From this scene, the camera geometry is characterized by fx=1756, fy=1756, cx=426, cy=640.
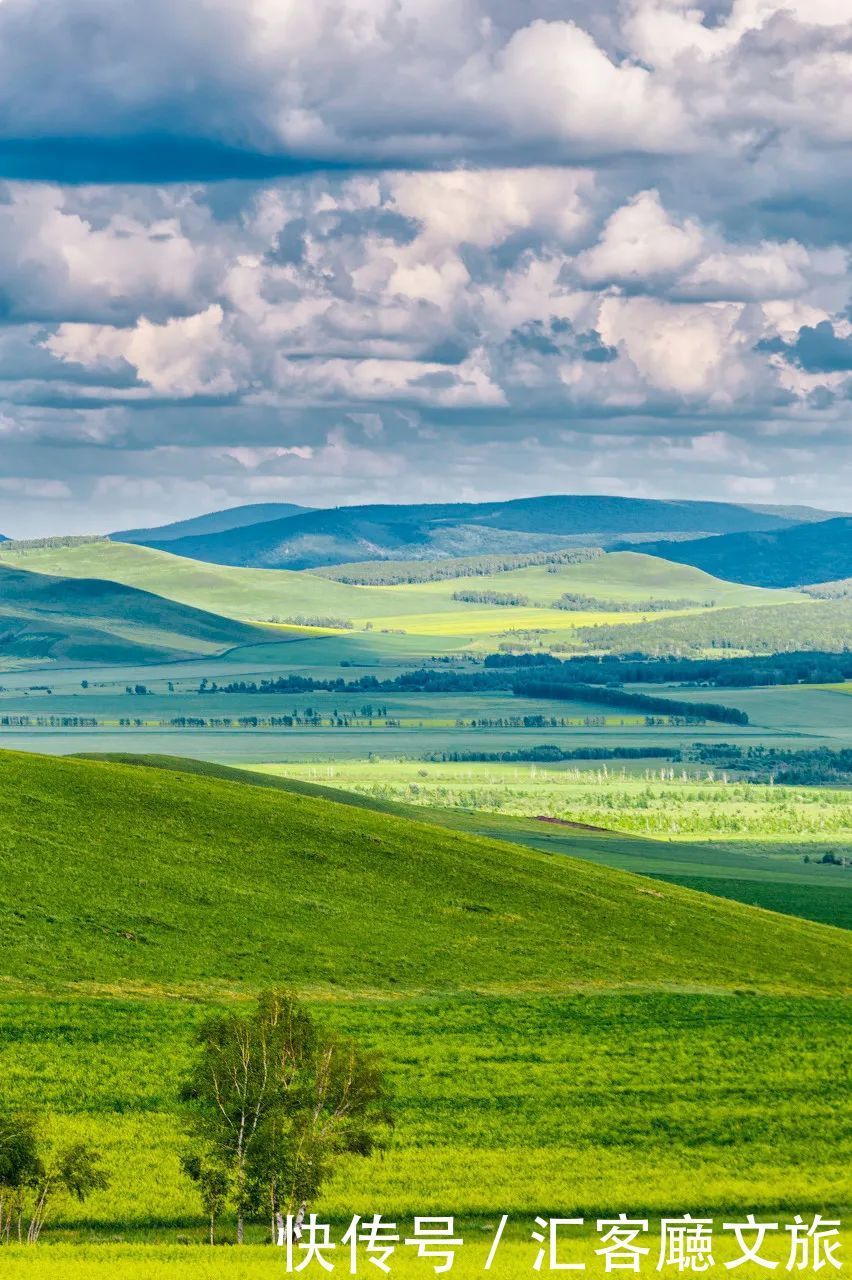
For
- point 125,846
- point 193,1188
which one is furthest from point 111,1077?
point 125,846

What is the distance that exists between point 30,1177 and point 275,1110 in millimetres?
6563

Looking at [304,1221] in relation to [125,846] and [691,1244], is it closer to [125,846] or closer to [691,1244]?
[691,1244]

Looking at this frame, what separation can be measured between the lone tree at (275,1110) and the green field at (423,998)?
3088mm

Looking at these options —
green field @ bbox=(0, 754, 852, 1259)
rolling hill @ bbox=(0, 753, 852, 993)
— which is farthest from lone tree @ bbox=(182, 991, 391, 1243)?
rolling hill @ bbox=(0, 753, 852, 993)

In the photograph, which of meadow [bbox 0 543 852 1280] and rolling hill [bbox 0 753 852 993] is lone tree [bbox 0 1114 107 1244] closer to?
meadow [bbox 0 543 852 1280]

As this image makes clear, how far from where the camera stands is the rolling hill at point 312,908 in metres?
76.8

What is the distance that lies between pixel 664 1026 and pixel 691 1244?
31664 millimetres

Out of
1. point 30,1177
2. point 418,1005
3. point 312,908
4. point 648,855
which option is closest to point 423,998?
point 418,1005

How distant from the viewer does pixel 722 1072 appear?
65.9 meters

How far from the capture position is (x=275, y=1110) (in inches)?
1720

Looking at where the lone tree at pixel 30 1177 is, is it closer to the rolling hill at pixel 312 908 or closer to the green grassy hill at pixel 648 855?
the rolling hill at pixel 312 908

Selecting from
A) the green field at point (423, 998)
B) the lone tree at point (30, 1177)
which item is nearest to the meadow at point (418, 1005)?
the green field at point (423, 998)

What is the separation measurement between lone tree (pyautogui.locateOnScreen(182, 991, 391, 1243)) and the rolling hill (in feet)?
87.7

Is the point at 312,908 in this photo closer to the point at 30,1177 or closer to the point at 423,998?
the point at 423,998
